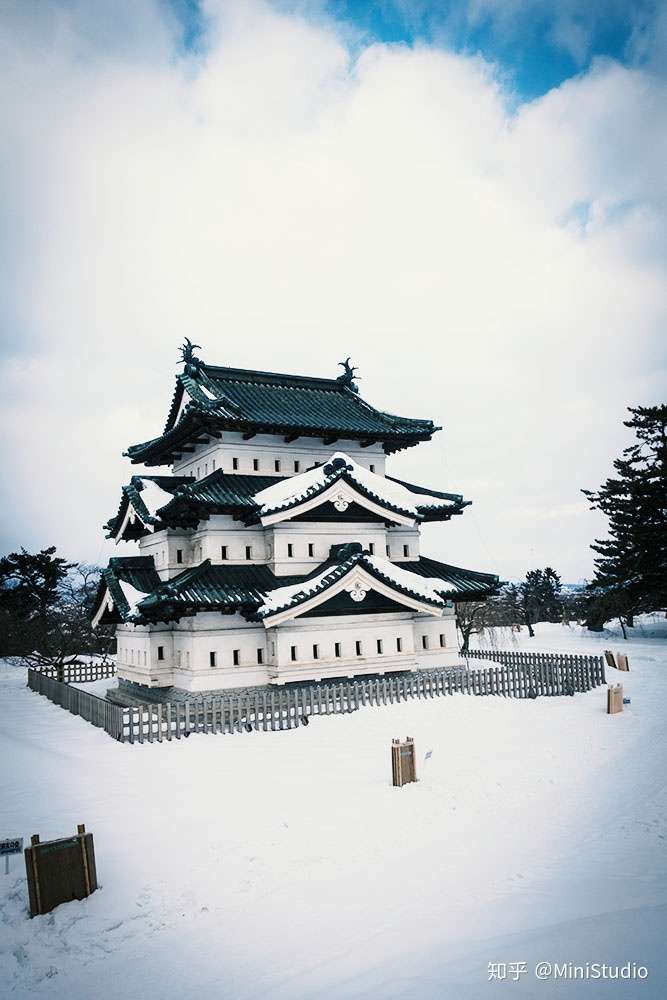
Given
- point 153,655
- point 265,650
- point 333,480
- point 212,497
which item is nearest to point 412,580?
point 333,480

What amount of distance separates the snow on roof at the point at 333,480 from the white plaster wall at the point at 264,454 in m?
1.13

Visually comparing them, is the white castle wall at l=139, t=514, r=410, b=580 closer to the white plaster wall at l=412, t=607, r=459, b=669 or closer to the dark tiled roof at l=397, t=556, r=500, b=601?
the dark tiled roof at l=397, t=556, r=500, b=601

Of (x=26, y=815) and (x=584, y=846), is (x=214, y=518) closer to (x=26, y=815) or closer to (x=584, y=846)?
(x=26, y=815)

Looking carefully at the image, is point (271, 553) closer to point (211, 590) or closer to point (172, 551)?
point (211, 590)

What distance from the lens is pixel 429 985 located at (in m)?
6.37

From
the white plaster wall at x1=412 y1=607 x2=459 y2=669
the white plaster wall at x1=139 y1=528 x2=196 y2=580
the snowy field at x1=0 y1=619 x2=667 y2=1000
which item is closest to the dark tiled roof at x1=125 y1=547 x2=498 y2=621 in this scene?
the white plaster wall at x1=139 y1=528 x2=196 y2=580

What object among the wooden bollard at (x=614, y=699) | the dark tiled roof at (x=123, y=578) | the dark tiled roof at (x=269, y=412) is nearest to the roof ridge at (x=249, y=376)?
the dark tiled roof at (x=269, y=412)

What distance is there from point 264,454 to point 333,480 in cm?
424

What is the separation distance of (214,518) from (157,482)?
4.47 metres

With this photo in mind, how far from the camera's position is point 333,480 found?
996 inches

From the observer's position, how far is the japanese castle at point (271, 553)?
23.9 metres

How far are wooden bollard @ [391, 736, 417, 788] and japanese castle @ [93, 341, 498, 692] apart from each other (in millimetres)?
10110

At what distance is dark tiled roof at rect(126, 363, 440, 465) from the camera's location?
2612 cm

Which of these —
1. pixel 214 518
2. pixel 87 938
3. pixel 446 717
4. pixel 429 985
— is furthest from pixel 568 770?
pixel 214 518
